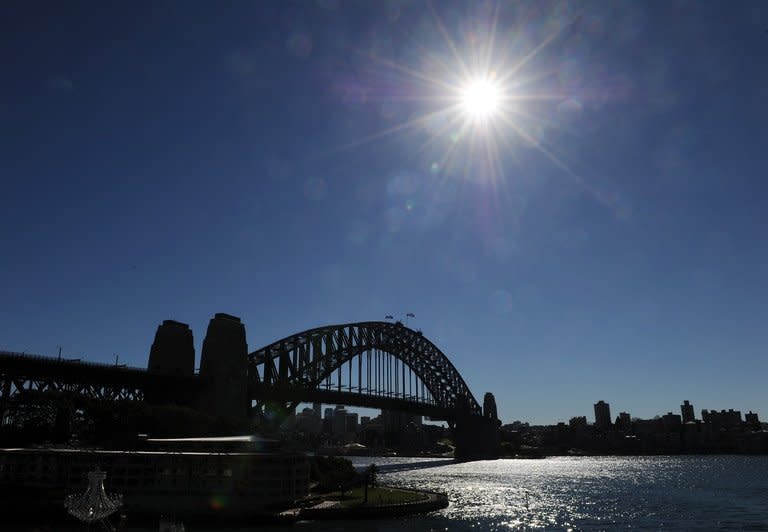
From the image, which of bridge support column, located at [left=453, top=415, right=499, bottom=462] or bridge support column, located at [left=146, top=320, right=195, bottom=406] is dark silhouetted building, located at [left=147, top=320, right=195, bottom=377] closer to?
bridge support column, located at [left=146, top=320, right=195, bottom=406]

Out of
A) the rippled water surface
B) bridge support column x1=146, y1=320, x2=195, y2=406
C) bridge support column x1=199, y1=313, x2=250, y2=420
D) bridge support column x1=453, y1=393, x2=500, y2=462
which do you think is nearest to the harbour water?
the rippled water surface

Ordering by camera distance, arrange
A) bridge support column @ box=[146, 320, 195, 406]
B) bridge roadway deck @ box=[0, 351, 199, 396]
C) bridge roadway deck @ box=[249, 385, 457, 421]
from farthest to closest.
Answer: bridge roadway deck @ box=[249, 385, 457, 421], bridge support column @ box=[146, 320, 195, 406], bridge roadway deck @ box=[0, 351, 199, 396]

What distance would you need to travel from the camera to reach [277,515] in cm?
4509

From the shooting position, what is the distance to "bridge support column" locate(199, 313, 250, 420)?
77.0 meters

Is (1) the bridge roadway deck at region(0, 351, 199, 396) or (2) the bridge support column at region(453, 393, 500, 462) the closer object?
(1) the bridge roadway deck at region(0, 351, 199, 396)

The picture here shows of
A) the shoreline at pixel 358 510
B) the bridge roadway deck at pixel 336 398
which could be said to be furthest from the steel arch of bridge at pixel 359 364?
the shoreline at pixel 358 510

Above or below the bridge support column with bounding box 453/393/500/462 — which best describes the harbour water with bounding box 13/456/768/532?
below

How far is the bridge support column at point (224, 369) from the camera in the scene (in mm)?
77000

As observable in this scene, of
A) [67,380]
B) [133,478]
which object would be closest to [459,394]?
[67,380]

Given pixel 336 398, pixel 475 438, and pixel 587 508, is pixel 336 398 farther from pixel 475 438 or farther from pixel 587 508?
pixel 475 438

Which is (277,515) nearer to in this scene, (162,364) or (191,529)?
(191,529)

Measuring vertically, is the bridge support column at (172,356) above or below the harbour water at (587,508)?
above

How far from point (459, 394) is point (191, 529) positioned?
14064 centimetres

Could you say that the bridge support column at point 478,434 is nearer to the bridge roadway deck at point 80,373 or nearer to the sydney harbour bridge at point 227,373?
the sydney harbour bridge at point 227,373
